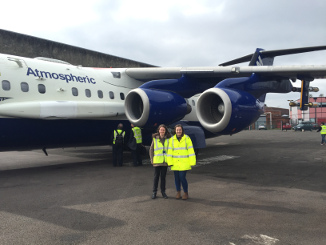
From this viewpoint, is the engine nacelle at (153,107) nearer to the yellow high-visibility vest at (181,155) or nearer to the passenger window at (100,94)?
the passenger window at (100,94)

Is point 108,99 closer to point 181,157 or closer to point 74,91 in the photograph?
point 74,91

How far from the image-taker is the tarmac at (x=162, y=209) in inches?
149

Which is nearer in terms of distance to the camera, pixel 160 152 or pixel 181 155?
pixel 181 155

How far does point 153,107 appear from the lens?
870cm

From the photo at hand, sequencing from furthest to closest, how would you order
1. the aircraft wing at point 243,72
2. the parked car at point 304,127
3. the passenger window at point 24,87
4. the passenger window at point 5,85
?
the parked car at point 304,127 → the aircraft wing at point 243,72 → the passenger window at point 24,87 → the passenger window at point 5,85

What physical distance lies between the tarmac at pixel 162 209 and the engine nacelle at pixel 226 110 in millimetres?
1351

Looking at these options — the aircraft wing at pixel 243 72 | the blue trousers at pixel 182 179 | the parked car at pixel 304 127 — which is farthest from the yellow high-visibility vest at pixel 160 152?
the parked car at pixel 304 127

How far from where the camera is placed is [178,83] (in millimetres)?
9766

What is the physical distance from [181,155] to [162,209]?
109 centimetres

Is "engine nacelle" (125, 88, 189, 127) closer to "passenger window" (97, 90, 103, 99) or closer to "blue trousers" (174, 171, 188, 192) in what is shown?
"passenger window" (97, 90, 103, 99)

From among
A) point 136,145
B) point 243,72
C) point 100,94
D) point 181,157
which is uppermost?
point 243,72

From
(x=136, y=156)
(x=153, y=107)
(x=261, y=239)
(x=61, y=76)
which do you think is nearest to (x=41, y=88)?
(x=61, y=76)

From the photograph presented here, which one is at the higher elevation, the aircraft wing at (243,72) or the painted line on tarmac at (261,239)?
the aircraft wing at (243,72)

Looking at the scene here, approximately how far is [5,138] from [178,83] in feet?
17.5
